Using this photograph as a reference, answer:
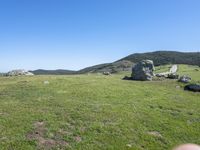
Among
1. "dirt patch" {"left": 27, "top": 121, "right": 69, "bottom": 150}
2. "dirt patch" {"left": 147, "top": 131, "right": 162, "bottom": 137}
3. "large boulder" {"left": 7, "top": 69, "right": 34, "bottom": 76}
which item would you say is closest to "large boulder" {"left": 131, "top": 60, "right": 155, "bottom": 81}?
"large boulder" {"left": 7, "top": 69, "right": 34, "bottom": 76}

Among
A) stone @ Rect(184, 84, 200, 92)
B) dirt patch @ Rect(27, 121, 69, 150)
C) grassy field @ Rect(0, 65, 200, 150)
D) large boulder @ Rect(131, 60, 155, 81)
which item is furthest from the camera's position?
large boulder @ Rect(131, 60, 155, 81)

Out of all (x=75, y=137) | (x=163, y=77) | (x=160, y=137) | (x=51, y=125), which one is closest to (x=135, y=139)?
(x=160, y=137)

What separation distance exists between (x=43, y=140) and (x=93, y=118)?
6697 millimetres

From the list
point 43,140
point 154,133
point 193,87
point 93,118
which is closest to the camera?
point 43,140

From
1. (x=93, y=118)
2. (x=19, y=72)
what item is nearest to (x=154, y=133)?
(x=93, y=118)

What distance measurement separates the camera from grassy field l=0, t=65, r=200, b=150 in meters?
21.1

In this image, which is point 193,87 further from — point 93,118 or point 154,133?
point 93,118

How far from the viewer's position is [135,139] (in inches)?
892

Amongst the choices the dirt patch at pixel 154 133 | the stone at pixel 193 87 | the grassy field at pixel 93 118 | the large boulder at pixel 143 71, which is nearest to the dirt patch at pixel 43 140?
the grassy field at pixel 93 118

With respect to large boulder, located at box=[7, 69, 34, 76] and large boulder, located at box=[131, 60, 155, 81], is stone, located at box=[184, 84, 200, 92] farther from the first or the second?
large boulder, located at box=[7, 69, 34, 76]

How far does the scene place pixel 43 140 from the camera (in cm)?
2031

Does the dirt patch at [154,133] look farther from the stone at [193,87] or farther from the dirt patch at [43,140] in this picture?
the stone at [193,87]

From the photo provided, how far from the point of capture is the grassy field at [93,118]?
69.1ft

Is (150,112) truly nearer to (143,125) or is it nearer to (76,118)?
(143,125)
